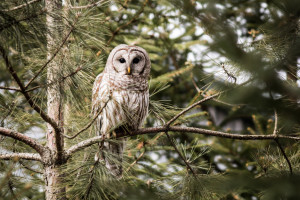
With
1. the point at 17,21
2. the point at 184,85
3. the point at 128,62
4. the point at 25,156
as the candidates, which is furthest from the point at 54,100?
the point at 184,85

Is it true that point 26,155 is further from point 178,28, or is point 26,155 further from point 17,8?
point 178,28

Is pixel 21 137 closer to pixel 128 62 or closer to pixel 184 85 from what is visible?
pixel 128 62

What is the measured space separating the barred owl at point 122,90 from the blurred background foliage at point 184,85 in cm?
15

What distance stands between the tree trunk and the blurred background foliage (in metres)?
0.06

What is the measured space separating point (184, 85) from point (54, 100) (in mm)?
3255

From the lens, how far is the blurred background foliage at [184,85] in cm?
103

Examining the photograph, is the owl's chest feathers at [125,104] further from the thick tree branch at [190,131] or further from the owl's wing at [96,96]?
the thick tree branch at [190,131]

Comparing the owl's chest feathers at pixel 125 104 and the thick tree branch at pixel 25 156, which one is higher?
the owl's chest feathers at pixel 125 104

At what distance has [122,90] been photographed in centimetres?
366

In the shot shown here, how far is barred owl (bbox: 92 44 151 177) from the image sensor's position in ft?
11.8

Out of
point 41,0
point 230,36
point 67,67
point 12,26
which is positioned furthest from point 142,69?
point 230,36

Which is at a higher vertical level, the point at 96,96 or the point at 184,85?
the point at 96,96

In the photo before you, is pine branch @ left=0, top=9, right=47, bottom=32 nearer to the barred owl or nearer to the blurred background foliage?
the blurred background foliage

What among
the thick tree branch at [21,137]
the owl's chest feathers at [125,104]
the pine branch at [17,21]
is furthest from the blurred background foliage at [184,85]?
the thick tree branch at [21,137]
